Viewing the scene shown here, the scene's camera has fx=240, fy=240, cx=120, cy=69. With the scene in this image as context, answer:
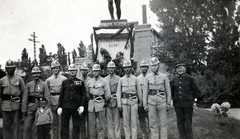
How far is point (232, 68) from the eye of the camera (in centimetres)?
1420

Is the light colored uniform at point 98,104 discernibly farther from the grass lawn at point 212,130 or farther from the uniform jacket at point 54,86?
the grass lawn at point 212,130

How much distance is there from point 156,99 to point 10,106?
314 centimetres

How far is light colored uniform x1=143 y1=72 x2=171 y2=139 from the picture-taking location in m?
5.02

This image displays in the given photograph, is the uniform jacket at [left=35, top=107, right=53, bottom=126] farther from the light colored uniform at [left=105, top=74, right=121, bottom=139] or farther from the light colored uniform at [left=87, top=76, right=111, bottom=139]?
the light colored uniform at [left=105, top=74, right=121, bottom=139]

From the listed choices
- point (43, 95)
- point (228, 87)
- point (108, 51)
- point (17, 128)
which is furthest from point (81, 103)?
point (228, 87)

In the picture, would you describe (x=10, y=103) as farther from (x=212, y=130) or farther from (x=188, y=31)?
(x=188, y=31)

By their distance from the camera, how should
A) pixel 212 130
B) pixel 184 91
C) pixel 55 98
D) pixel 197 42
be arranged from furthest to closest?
pixel 197 42 < pixel 212 130 < pixel 55 98 < pixel 184 91

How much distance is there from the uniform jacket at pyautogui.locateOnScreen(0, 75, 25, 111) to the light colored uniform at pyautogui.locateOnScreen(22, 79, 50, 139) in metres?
0.31

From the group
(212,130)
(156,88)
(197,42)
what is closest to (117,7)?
(156,88)

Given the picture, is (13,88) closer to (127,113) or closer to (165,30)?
(127,113)

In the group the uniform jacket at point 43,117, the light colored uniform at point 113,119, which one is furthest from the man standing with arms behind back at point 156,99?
the uniform jacket at point 43,117

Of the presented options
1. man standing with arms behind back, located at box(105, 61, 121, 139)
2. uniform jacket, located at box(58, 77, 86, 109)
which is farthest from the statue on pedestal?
uniform jacket, located at box(58, 77, 86, 109)

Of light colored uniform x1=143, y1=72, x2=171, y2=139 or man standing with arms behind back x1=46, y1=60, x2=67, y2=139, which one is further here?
man standing with arms behind back x1=46, y1=60, x2=67, y2=139

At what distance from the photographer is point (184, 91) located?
17.5 ft
